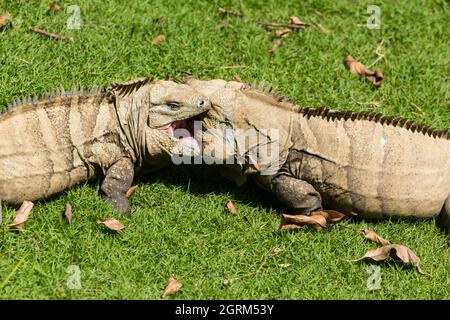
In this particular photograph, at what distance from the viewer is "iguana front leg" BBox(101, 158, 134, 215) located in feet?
20.0

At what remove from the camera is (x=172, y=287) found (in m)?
5.58

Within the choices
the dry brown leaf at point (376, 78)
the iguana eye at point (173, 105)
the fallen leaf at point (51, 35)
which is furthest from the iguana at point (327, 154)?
the fallen leaf at point (51, 35)

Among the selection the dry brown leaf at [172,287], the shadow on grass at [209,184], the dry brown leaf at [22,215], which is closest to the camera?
the dry brown leaf at [172,287]

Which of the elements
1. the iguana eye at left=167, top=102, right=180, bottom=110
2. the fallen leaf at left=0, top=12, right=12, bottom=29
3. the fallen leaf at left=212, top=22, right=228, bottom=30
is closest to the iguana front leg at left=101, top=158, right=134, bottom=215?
the iguana eye at left=167, top=102, right=180, bottom=110

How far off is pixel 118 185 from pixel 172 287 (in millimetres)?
1009

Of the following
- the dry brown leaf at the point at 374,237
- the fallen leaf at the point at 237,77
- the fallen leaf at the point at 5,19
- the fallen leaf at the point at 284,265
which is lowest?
the fallen leaf at the point at 284,265

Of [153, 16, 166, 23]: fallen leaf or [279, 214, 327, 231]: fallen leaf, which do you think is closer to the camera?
[279, 214, 327, 231]: fallen leaf

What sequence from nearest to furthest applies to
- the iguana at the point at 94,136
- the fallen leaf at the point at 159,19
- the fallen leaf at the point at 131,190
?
the iguana at the point at 94,136, the fallen leaf at the point at 131,190, the fallen leaf at the point at 159,19

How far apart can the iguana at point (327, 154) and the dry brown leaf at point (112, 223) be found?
85cm

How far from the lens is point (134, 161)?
633 cm

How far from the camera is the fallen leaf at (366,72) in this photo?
7668mm

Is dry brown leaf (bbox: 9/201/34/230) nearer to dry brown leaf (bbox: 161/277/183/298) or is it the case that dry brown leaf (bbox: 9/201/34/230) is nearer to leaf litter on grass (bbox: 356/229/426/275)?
dry brown leaf (bbox: 161/277/183/298)

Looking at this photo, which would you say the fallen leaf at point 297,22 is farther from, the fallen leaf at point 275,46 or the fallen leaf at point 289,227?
the fallen leaf at point 289,227

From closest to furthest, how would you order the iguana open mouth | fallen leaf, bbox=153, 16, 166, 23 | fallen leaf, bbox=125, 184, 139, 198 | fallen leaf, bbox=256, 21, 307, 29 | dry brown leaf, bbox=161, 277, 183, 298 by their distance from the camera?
dry brown leaf, bbox=161, 277, 183, 298 < the iguana open mouth < fallen leaf, bbox=125, 184, 139, 198 < fallen leaf, bbox=153, 16, 166, 23 < fallen leaf, bbox=256, 21, 307, 29
